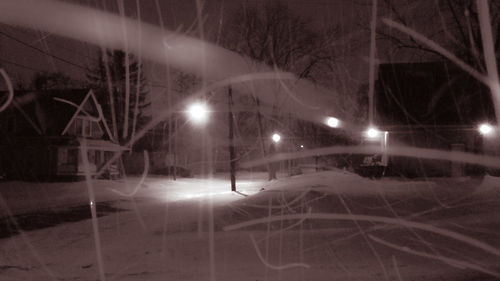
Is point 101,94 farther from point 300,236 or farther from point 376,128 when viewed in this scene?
point 300,236

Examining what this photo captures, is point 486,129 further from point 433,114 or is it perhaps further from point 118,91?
point 118,91

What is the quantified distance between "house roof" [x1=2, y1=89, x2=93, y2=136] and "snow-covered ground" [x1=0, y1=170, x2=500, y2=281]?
73.4ft

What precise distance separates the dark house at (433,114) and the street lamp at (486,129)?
1.16 feet

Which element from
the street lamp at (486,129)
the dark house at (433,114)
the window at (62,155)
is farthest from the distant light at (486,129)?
the window at (62,155)

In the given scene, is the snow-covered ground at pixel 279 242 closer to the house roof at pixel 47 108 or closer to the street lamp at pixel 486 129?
the street lamp at pixel 486 129

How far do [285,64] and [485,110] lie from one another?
52.4ft

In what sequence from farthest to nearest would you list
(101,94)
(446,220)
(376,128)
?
(101,94)
(376,128)
(446,220)

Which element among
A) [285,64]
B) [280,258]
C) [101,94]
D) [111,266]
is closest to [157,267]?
[111,266]

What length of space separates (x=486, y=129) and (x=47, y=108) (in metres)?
32.0

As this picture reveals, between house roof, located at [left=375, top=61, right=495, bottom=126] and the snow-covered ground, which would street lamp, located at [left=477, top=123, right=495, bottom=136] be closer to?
house roof, located at [left=375, top=61, right=495, bottom=126]

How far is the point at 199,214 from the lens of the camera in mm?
16094

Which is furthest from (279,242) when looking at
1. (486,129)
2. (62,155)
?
(62,155)

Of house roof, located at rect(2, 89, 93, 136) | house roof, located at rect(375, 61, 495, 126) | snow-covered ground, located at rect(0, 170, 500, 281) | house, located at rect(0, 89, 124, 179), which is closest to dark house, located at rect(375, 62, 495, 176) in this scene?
house roof, located at rect(375, 61, 495, 126)

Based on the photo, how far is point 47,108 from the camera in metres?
40.6
